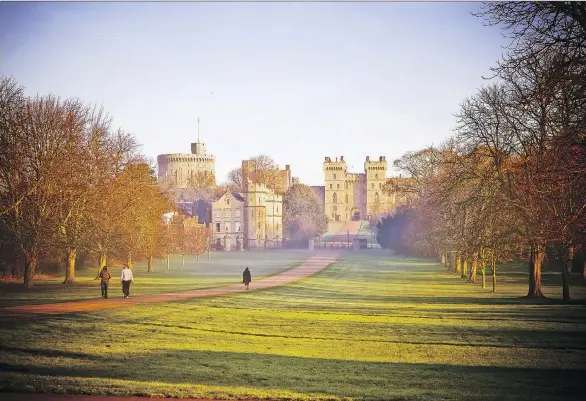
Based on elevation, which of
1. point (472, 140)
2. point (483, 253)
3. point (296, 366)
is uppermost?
point (472, 140)

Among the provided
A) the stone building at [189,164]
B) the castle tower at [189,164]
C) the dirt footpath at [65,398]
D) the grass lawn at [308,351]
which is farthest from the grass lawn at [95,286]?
the stone building at [189,164]

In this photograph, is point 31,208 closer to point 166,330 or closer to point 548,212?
point 166,330

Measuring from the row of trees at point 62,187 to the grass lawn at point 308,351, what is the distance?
11.4 metres

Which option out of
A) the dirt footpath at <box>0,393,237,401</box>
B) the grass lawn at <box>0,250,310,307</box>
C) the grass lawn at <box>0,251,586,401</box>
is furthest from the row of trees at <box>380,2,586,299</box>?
the grass lawn at <box>0,250,310,307</box>

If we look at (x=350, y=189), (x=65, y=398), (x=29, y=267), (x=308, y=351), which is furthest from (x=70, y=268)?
(x=350, y=189)

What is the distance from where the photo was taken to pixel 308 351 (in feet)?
65.5

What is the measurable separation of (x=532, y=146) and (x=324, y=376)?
16.4 metres

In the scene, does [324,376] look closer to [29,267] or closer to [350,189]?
[29,267]

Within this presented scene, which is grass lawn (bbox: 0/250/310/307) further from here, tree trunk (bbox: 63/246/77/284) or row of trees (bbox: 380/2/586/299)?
row of trees (bbox: 380/2/586/299)

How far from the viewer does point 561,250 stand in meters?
25.5

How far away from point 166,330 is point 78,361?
5068mm

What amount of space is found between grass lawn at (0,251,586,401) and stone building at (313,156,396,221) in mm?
140626

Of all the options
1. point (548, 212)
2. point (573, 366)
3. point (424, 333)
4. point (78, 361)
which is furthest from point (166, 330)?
point (548, 212)

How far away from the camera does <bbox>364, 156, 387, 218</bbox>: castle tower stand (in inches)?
6708
